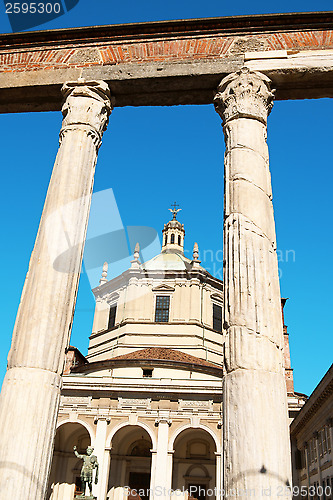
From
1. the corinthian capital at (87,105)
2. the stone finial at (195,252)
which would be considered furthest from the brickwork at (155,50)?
the stone finial at (195,252)

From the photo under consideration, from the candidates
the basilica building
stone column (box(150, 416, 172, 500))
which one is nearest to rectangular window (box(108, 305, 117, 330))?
the basilica building

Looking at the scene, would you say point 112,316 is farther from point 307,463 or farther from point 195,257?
point 307,463

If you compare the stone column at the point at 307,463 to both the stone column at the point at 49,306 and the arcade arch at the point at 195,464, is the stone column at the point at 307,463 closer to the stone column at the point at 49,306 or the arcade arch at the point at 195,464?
the arcade arch at the point at 195,464

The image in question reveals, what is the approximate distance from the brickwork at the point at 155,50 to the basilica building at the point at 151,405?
1961 cm

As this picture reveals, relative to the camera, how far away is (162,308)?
107 ft

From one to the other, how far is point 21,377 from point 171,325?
26270mm

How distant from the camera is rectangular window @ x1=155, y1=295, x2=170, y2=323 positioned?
1265 inches

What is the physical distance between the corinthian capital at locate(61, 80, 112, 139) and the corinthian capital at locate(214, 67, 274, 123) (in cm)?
200

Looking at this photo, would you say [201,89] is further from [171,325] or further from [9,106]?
[171,325]

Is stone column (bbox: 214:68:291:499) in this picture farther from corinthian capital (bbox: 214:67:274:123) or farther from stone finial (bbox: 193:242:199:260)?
stone finial (bbox: 193:242:199:260)

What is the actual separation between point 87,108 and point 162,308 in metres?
25.6

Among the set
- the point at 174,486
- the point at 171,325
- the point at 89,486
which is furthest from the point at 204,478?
the point at 171,325

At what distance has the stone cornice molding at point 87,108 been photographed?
302 inches

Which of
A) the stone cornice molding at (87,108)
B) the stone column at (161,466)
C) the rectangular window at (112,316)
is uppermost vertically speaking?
the rectangular window at (112,316)
